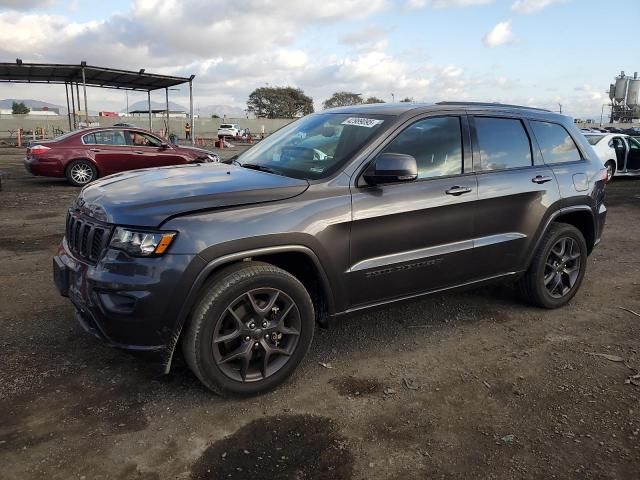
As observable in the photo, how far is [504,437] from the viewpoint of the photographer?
2842 mm

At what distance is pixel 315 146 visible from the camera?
3.86 metres

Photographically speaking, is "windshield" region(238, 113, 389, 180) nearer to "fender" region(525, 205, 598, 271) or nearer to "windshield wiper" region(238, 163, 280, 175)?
"windshield wiper" region(238, 163, 280, 175)

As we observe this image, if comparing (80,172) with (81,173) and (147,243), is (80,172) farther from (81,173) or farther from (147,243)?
(147,243)

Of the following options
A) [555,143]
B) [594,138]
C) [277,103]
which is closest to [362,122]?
[555,143]

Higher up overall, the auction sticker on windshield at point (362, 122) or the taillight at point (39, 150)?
the auction sticker on windshield at point (362, 122)

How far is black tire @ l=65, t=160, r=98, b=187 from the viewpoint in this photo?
477 inches

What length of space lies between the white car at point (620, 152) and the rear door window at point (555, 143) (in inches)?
444

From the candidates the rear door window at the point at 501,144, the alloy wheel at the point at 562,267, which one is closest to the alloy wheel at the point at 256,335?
the rear door window at the point at 501,144

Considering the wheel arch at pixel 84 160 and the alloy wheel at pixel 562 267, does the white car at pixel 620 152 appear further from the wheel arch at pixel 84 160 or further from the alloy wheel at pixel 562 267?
the wheel arch at pixel 84 160

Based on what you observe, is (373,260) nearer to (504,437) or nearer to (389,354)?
(389,354)

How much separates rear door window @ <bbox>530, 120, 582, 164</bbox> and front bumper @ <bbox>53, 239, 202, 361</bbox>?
3.21 meters

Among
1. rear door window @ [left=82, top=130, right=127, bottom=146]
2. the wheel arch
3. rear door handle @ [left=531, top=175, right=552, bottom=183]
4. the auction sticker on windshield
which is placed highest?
the auction sticker on windshield

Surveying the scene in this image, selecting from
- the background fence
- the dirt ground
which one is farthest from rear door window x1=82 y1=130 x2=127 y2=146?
the background fence

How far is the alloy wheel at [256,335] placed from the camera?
3084mm
